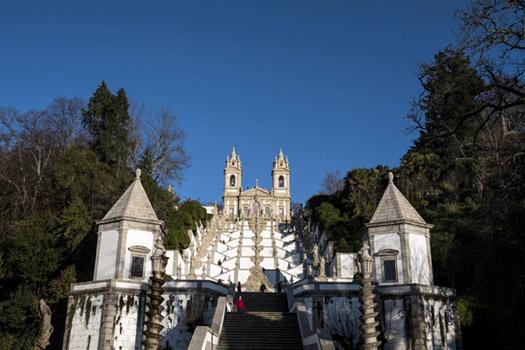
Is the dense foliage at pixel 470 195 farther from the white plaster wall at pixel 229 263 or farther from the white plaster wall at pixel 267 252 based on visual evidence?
the white plaster wall at pixel 229 263

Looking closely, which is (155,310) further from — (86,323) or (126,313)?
(86,323)

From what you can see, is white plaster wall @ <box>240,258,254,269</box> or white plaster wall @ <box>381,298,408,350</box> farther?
white plaster wall @ <box>240,258,254,269</box>

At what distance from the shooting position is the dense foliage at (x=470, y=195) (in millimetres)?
13500

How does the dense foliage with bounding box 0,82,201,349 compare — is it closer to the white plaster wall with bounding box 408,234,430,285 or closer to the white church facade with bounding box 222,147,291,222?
the white plaster wall with bounding box 408,234,430,285

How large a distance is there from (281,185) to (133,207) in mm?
73542

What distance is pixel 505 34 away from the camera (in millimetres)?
12289

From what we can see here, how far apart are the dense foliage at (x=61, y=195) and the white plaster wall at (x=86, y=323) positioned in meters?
2.68

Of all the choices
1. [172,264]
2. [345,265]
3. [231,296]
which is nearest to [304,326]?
[231,296]

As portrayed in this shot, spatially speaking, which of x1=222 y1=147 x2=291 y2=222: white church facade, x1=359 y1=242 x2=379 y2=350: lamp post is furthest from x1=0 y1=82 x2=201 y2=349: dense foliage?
x1=222 y1=147 x2=291 y2=222: white church facade

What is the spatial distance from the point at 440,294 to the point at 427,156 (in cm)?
2036

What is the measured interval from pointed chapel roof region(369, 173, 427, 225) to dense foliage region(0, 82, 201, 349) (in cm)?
1358

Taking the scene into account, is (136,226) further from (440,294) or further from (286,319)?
(440,294)

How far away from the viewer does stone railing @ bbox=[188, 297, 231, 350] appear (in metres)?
16.2

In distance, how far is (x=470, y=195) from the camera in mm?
35906
